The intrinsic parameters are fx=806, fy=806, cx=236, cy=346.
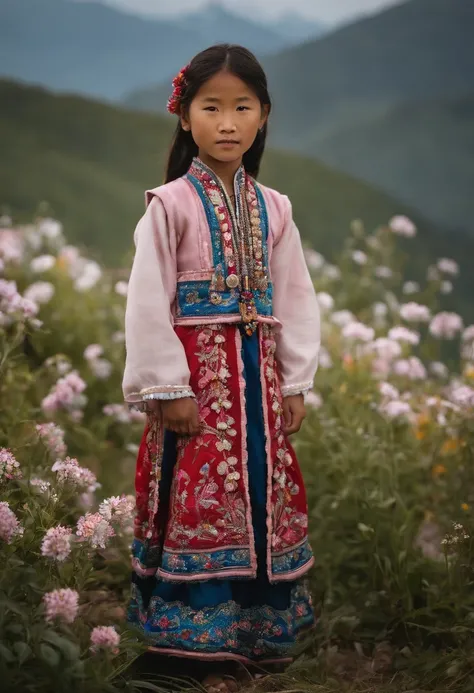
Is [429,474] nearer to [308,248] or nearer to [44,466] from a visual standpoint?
[44,466]

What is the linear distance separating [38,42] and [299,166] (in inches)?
72.8

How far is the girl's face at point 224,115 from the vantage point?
2055mm

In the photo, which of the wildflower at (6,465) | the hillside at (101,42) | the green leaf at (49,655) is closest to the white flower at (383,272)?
the hillside at (101,42)

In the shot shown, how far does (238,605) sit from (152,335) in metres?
0.76

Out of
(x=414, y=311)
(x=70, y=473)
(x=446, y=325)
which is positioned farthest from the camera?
(x=446, y=325)

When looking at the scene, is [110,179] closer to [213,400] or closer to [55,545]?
[213,400]

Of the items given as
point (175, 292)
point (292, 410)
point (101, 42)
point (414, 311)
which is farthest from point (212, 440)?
point (101, 42)

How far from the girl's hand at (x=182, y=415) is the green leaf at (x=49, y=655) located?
65 cm

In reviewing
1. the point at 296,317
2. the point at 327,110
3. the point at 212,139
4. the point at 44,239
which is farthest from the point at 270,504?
the point at 327,110

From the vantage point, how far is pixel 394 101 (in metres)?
5.58

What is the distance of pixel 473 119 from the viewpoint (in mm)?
5395

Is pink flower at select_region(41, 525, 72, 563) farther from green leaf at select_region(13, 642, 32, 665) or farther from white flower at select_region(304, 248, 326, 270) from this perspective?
white flower at select_region(304, 248, 326, 270)

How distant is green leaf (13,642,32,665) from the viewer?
5.14 ft

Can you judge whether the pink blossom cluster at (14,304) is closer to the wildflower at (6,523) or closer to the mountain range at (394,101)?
the wildflower at (6,523)
